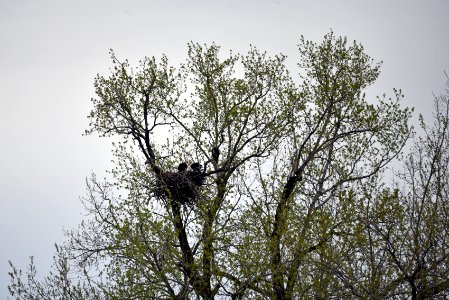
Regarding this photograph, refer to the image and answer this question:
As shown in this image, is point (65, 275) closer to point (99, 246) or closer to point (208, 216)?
point (99, 246)

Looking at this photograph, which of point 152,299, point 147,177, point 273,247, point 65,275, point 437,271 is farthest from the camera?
point 65,275

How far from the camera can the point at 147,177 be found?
47.1ft

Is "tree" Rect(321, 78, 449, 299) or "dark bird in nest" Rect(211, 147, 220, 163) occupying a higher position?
"dark bird in nest" Rect(211, 147, 220, 163)

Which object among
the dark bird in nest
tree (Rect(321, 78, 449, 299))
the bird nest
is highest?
the dark bird in nest

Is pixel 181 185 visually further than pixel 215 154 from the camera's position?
No

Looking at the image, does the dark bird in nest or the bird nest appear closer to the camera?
the bird nest

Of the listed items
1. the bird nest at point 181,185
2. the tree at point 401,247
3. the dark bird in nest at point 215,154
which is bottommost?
the tree at point 401,247

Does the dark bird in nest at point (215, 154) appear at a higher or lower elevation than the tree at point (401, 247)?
higher

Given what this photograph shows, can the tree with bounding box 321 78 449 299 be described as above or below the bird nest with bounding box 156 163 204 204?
below

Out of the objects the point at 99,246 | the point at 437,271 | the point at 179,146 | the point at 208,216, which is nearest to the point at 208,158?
the point at 179,146

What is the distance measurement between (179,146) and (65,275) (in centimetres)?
429

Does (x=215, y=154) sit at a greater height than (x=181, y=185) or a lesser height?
greater

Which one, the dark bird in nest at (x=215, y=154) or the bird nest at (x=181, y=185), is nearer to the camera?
the bird nest at (x=181, y=185)

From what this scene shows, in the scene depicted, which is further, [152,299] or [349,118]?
[349,118]
